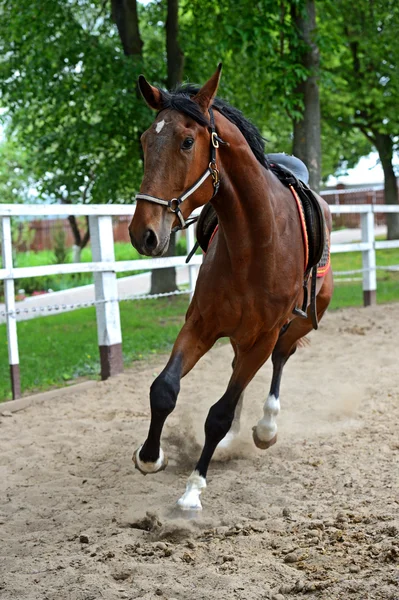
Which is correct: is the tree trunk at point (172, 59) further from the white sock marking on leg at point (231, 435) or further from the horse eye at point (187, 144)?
the horse eye at point (187, 144)

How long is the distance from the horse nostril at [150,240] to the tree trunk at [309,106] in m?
9.09

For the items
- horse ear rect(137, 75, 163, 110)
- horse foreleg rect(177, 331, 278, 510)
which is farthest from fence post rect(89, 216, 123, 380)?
horse ear rect(137, 75, 163, 110)

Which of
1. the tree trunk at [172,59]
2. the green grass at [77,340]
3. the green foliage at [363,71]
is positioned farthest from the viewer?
the green foliage at [363,71]

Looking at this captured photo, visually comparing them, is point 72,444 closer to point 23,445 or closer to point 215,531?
point 23,445

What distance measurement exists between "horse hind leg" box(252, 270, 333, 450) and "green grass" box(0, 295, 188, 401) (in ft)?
9.35

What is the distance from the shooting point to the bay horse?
11.4ft

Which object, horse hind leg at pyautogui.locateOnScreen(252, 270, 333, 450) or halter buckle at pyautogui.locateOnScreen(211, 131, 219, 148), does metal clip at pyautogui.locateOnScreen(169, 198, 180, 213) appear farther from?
horse hind leg at pyautogui.locateOnScreen(252, 270, 333, 450)

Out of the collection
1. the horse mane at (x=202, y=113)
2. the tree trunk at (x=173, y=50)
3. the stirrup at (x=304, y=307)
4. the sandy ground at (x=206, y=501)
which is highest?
the tree trunk at (x=173, y=50)

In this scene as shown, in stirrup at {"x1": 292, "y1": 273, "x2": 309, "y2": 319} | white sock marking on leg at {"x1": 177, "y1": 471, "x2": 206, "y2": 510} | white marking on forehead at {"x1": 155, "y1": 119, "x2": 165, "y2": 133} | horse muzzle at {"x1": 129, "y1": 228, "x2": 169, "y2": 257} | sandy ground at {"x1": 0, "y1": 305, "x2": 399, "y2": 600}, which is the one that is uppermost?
white marking on forehead at {"x1": 155, "y1": 119, "x2": 165, "y2": 133}

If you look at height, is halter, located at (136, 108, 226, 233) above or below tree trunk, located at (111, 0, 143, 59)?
below

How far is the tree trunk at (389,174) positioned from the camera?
23.1m

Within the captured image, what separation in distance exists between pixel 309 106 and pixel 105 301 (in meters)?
6.50

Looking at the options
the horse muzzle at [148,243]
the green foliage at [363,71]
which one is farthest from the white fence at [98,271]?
the green foliage at [363,71]

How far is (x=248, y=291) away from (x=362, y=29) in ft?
57.9
